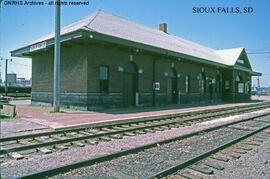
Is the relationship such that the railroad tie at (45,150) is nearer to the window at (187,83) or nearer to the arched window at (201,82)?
the window at (187,83)

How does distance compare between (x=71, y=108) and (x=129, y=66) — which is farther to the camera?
(x=129, y=66)

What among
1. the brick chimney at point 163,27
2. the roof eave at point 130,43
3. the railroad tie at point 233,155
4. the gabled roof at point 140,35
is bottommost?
the railroad tie at point 233,155

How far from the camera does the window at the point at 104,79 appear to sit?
17.6 m

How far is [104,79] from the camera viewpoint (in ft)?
58.5

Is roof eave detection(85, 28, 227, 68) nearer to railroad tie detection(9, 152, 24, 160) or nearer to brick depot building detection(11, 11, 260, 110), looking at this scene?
brick depot building detection(11, 11, 260, 110)

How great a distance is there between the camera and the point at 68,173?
5.08 meters

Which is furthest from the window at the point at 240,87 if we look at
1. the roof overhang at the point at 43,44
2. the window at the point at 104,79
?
the roof overhang at the point at 43,44

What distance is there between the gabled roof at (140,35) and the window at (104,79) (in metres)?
2.28

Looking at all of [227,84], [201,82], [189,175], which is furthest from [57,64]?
[227,84]

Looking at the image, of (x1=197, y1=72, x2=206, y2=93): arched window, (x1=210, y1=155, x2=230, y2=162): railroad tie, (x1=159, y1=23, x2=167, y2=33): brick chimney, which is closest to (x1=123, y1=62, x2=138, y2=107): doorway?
(x1=197, y1=72, x2=206, y2=93): arched window

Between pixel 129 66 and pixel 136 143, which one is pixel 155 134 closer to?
pixel 136 143

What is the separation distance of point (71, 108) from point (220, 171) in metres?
13.7

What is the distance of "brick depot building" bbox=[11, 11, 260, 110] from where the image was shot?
55.3ft

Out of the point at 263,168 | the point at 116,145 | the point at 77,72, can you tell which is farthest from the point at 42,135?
the point at 77,72
